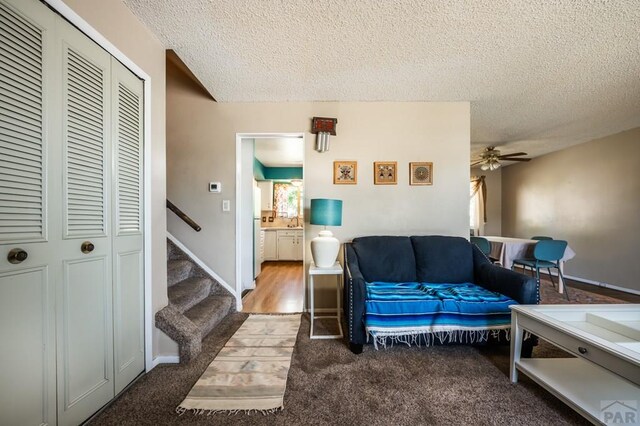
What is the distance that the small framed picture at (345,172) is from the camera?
2.94 meters

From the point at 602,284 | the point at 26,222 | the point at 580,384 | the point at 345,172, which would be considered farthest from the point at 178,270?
the point at 602,284

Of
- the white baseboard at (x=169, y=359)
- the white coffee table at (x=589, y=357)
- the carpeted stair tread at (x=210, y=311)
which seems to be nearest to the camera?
the white coffee table at (x=589, y=357)

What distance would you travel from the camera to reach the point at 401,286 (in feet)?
7.67

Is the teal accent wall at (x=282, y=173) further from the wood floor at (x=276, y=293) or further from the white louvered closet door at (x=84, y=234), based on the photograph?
the white louvered closet door at (x=84, y=234)

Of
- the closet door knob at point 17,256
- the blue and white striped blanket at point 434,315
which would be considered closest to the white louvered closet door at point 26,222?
the closet door knob at point 17,256

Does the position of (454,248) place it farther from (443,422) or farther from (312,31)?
(312,31)

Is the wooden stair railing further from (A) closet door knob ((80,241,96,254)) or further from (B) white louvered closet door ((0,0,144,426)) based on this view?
(A) closet door knob ((80,241,96,254))

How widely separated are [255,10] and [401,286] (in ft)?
7.91

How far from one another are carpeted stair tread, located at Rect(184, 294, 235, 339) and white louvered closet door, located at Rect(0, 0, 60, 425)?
1098 mm

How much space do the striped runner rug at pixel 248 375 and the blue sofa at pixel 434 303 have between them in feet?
2.03

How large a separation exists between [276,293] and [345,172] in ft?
6.68

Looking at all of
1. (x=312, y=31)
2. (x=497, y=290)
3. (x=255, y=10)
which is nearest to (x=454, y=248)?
(x=497, y=290)

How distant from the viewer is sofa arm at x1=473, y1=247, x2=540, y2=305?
6.42 feet

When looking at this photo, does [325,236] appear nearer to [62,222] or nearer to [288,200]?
[62,222]
